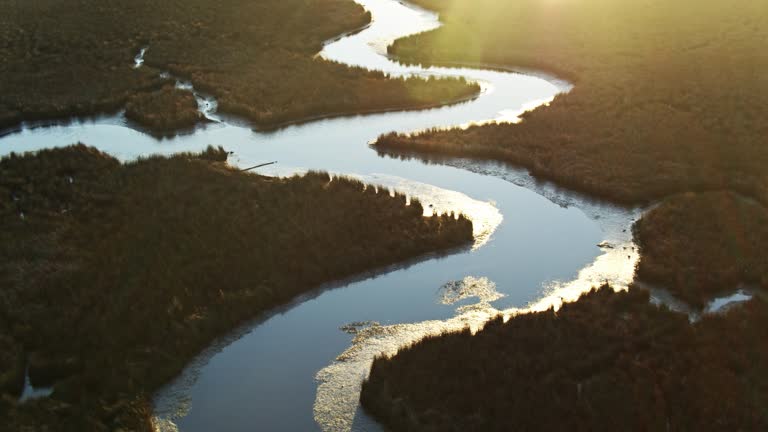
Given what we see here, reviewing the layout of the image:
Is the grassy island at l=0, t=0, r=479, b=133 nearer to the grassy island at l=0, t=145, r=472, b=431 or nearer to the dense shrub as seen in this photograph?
the grassy island at l=0, t=145, r=472, b=431

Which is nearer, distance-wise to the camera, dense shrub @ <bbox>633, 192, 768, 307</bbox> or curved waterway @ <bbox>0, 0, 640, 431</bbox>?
curved waterway @ <bbox>0, 0, 640, 431</bbox>

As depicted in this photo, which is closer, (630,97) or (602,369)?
(602,369)

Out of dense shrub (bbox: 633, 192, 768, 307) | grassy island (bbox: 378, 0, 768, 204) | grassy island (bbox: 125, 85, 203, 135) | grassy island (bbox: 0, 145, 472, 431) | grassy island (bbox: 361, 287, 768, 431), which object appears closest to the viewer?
grassy island (bbox: 361, 287, 768, 431)

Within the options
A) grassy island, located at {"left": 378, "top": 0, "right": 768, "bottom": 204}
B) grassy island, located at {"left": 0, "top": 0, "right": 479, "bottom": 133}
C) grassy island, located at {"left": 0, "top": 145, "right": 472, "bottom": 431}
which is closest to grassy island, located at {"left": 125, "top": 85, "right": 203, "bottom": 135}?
grassy island, located at {"left": 0, "top": 0, "right": 479, "bottom": 133}

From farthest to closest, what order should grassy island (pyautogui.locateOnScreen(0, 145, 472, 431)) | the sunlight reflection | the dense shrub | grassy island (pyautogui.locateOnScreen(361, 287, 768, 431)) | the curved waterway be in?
the dense shrub → grassy island (pyautogui.locateOnScreen(0, 145, 472, 431)) → the curved waterway → the sunlight reflection → grassy island (pyautogui.locateOnScreen(361, 287, 768, 431))

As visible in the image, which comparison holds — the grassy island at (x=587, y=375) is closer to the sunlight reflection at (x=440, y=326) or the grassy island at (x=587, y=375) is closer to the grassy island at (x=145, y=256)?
the sunlight reflection at (x=440, y=326)

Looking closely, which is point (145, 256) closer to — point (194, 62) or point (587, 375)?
point (587, 375)

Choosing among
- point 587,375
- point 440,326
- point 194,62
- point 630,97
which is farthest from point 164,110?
point 587,375
